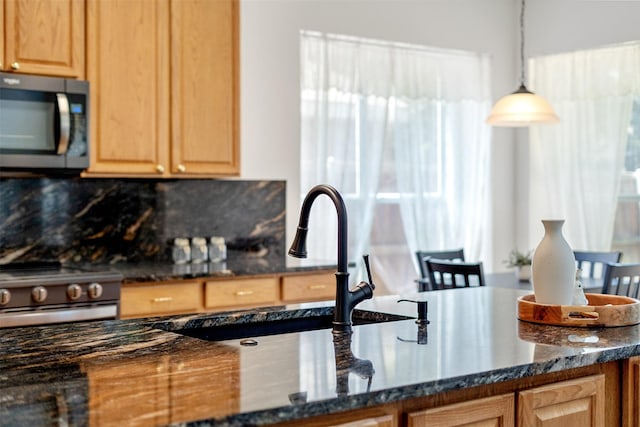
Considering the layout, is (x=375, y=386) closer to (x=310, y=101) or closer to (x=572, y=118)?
(x=310, y=101)

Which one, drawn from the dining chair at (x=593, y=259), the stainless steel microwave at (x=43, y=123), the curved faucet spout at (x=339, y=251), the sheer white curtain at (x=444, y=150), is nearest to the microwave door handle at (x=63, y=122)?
the stainless steel microwave at (x=43, y=123)

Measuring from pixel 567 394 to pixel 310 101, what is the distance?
11.3ft

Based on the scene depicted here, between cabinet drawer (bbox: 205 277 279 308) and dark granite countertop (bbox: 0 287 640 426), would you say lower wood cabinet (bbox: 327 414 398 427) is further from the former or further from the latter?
cabinet drawer (bbox: 205 277 279 308)

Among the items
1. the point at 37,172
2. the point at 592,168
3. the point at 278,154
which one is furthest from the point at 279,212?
the point at 592,168

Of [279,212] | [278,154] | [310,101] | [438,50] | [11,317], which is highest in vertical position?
[438,50]

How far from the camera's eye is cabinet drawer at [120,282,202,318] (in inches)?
141

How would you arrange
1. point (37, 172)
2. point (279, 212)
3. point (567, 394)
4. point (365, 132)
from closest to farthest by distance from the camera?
point (567, 394) → point (37, 172) → point (279, 212) → point (365, 132)

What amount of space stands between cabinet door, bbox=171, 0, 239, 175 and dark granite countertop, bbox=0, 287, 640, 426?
77.5 inches

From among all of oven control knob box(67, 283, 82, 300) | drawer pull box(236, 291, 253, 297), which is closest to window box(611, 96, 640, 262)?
drawer pull box(236, 291, 253, 297)

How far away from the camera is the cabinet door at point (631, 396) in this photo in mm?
1981

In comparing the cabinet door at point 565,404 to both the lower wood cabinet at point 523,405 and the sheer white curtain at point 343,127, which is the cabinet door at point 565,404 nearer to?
the lower wood cabinet at point 523,405

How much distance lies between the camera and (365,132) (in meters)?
5.31

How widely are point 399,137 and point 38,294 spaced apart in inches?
117

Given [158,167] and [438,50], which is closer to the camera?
[158,167]
